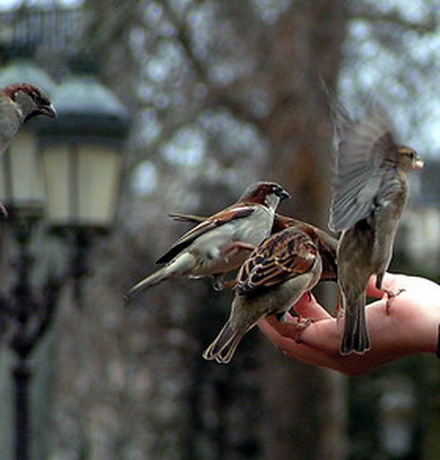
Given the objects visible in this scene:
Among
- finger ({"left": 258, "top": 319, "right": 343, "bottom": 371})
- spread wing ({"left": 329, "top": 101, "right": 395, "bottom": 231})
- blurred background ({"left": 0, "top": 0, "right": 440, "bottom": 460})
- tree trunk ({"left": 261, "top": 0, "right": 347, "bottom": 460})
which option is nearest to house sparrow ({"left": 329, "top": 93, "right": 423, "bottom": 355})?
spread wing ({"left": 329, "top": 101, "right": 395, "bottom": 231})

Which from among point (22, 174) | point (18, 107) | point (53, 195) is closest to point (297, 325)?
point (18, 107)

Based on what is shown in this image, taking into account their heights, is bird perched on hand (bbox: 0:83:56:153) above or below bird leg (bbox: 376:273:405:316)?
above

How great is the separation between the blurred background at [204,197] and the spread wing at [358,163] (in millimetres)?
6060

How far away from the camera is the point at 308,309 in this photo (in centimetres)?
362

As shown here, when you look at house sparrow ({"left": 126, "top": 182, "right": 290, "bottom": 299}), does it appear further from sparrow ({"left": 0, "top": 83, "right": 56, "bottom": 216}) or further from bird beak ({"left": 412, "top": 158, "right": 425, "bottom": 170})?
sparrow ({"left": 0, "top": 83, "right": 56, "bottom": 216})

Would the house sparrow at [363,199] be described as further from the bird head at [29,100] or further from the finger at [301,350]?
the bird head at [29,100]

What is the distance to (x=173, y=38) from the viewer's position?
611 inches

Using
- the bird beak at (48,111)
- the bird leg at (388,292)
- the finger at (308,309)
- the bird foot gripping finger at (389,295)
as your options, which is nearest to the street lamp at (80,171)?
→ the bird beak at (48,111)

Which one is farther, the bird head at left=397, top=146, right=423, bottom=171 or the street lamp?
the street lamp

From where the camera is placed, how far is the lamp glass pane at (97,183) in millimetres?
9070

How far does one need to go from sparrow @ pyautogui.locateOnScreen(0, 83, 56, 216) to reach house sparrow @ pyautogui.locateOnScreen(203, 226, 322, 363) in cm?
76

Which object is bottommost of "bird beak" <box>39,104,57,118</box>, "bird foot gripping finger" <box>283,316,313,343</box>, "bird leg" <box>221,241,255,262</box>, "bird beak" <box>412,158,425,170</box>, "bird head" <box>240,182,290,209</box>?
"bird foot gripping finger" <box>283,316,313,343</box>

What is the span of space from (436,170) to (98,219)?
35.3 ft

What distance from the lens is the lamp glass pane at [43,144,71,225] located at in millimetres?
9047
